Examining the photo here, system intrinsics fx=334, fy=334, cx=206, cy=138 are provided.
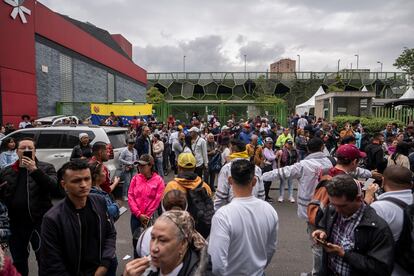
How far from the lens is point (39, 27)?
15688 millimetres

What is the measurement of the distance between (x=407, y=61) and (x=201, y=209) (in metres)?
31.4

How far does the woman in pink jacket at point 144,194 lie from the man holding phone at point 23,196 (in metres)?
1.07

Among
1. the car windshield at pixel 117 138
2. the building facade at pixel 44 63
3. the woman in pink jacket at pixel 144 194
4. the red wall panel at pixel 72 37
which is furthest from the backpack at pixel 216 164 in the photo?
the red wall panel at pixel 72 37

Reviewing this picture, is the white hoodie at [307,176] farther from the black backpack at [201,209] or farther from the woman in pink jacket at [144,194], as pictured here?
the woman in pink jacket at [144,194]

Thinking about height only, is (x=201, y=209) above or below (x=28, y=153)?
below

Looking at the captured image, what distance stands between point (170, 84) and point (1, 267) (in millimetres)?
56096

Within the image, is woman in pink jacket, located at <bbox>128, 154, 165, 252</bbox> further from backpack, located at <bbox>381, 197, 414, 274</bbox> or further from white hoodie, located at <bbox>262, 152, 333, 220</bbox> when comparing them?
backpack, located at <bbox>381, 197, 414, 274</bbox>

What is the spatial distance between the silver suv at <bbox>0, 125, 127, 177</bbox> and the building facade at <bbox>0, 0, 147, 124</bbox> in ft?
18.0

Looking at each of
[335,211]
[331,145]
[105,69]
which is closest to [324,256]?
[335,211]

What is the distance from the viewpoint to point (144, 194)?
448cm

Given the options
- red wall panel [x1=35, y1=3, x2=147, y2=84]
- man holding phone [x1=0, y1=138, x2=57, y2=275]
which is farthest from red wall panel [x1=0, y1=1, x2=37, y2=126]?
man holding phone [x1=0, y1=138, x2=57, y2=275]

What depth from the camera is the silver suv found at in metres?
8.61

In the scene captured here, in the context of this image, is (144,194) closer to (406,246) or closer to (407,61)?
(406,246)

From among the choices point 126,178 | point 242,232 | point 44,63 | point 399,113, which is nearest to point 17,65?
point 44,63
